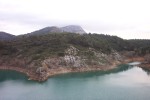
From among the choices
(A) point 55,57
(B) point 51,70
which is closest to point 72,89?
(B) point 51,70

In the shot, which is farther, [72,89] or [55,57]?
[55,57]

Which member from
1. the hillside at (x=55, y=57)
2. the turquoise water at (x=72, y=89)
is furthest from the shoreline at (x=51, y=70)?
the turquoise water at (x=72, y=89)

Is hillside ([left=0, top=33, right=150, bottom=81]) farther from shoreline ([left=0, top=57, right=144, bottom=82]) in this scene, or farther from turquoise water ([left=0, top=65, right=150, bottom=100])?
turquoise water ([left=0, top=65, right=150, bottom=100])

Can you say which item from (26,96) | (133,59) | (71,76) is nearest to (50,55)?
(71,76)

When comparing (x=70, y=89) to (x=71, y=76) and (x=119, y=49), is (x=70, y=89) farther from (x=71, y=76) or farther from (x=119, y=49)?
(x=119, y=49)

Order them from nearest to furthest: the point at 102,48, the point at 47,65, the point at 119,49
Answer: the point at 47,65, the point at 102,48, the point at 119,49

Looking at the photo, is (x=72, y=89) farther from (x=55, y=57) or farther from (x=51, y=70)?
(x=55, y=57)

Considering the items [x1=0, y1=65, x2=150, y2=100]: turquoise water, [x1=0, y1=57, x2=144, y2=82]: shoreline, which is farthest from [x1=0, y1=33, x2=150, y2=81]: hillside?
[x1=0, y1=65, x2=150, y2=100]: turquoise water

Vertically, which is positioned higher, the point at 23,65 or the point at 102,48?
the point at 102,48
